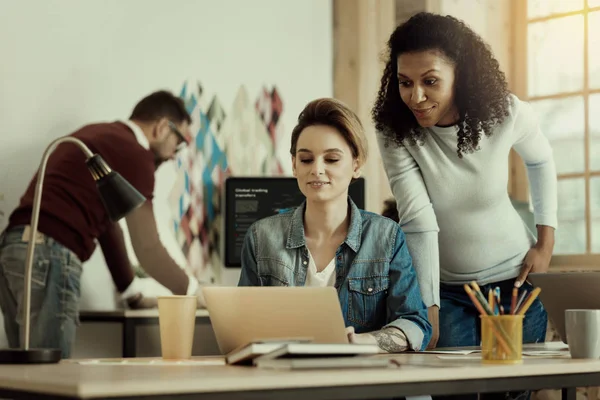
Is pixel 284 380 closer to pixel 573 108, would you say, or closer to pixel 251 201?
pixel 251 201

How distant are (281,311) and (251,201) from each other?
2.88 meters

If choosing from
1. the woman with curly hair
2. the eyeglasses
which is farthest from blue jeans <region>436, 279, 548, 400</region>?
the eyeglasses

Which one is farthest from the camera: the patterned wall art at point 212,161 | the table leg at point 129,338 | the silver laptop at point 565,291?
the patterned wall art at point 212,161

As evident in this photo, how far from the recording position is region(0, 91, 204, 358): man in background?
3359mm

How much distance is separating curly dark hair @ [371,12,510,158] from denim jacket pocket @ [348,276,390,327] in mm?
551

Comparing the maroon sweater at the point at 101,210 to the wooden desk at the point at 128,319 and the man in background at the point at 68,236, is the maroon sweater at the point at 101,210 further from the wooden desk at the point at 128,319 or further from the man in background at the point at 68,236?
the wooden desk at the point at 128,319

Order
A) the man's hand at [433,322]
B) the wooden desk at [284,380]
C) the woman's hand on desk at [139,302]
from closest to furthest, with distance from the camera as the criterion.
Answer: the wooden desk at [284,380], the man's hand at [433,322], the woman's hand on desk at [139,302]

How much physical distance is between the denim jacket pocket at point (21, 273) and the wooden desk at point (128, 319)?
48cm

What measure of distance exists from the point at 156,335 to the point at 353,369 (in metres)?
2.60

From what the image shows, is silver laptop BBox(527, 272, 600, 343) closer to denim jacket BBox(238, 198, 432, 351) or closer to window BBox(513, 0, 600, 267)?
denim jacket BBox(238, 198, 432, 351)

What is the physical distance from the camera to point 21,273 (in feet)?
11.2

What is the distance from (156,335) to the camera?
150 inches

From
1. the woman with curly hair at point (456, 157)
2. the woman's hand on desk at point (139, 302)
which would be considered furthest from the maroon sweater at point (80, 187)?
the woman with curly hair at point (456, 157)

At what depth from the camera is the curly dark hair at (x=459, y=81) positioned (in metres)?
2.36
